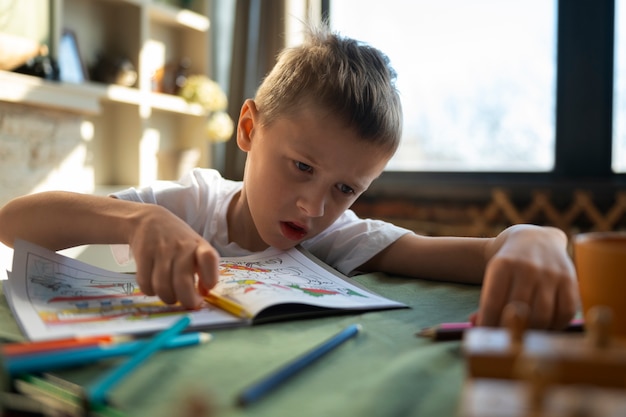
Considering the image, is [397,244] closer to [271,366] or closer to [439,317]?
[439,317]

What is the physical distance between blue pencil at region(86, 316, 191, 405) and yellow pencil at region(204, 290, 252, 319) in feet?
0.24

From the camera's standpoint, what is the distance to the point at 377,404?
32 centimetres

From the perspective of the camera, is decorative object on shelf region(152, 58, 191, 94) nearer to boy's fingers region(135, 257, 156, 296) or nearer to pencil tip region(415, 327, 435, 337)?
boy's fingers region(135, 257, 156, 296)

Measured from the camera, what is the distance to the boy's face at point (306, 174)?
83 centimetres

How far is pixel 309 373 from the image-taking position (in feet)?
1.26

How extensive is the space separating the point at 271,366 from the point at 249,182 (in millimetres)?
595

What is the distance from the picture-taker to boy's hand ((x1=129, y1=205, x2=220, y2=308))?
21.1 inches

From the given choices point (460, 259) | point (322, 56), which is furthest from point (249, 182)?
point (460, 259)

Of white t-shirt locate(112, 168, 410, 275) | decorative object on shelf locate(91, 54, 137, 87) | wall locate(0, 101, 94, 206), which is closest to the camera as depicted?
white t-shirt locate(112, 168, 410, 275)

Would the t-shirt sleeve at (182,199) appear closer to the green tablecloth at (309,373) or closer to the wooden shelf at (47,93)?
the green tablecloth at (309,373)

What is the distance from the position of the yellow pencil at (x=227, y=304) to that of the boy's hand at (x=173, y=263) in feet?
0.04

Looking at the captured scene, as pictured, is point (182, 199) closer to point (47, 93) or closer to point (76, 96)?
point (47, 93)

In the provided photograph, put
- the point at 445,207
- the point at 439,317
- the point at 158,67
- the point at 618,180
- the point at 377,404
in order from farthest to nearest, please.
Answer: the point at 158,67, the point at 445,207, the point at 618,180, the point at 439,317, the point at 377,404

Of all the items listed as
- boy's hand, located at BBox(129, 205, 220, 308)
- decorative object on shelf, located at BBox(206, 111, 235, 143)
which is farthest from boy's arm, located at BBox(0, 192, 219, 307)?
decorative object on shelf, located at BBox(206, 111, 235, 143)
